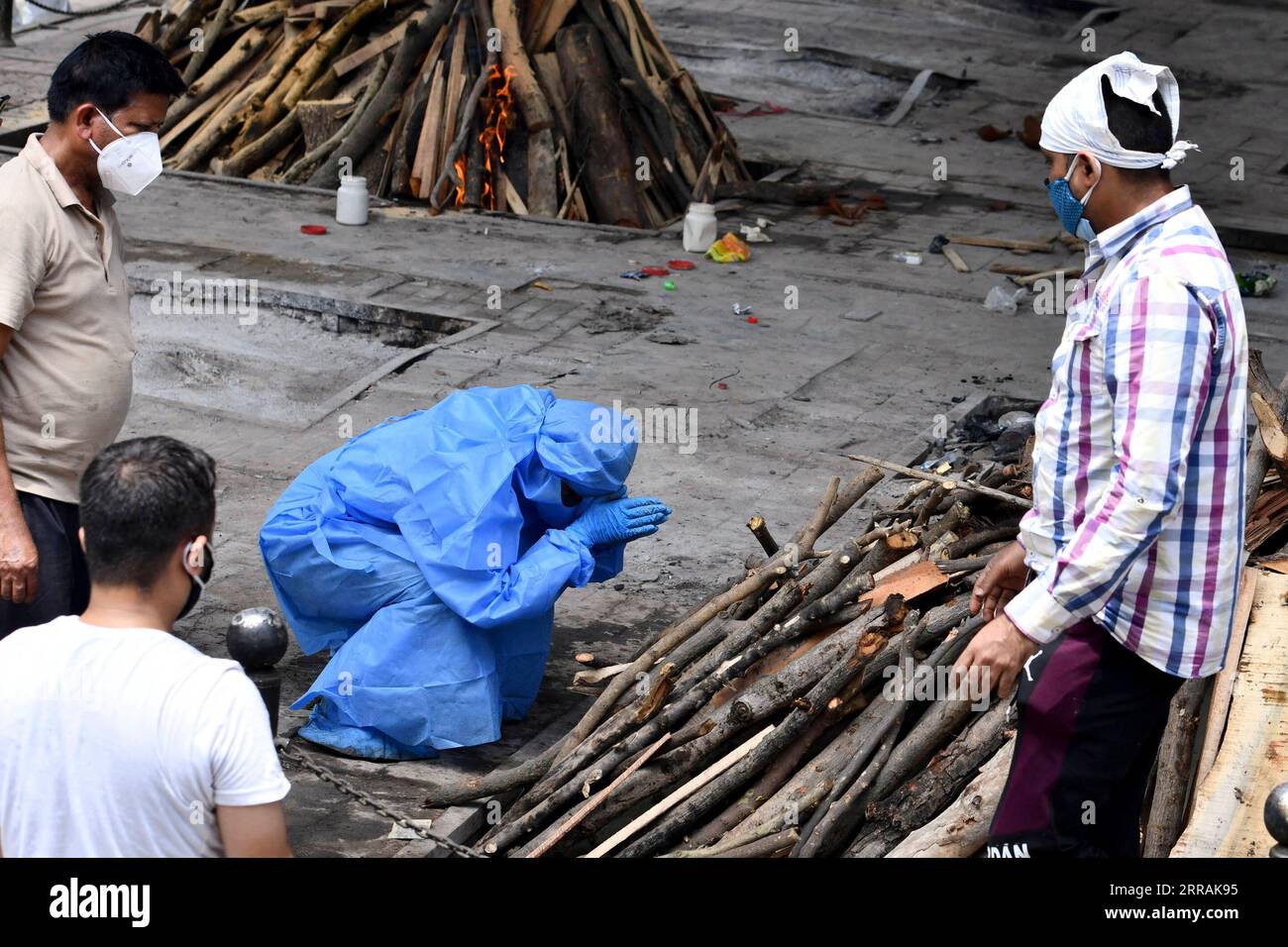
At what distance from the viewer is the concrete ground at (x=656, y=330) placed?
7742 mm

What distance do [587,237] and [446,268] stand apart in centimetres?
154

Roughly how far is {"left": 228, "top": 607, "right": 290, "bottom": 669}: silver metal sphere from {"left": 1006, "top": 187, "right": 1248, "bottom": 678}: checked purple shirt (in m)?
2.67

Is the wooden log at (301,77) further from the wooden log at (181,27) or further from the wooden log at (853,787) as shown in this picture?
the wooden log at (853,787)

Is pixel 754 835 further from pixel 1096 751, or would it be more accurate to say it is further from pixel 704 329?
pixel 704 329

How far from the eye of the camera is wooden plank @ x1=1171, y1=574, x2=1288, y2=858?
4.17 m

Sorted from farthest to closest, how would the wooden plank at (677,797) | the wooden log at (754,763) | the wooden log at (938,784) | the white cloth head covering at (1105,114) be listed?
the wooden plank at (677,797) < the wooden log at (754,763) < the wooden log at (938,784) < the white cloth head covering at (1105,114)

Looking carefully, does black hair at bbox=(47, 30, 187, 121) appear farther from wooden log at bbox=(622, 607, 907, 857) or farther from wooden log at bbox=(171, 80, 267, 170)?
wooden log at bbox=(171, 80, 267, 170)

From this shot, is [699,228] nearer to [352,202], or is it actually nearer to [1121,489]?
[352,202]

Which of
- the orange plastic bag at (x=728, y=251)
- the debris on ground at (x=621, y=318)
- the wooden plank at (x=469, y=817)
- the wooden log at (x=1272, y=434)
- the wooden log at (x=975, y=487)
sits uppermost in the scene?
the orange plastic bag at (x=728, y=251)

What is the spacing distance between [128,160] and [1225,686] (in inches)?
137

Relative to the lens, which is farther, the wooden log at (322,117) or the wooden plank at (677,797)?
the wooden log at (322,117)

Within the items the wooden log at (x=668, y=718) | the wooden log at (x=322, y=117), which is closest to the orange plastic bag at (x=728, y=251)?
the wooden log at (x=322, y=117)

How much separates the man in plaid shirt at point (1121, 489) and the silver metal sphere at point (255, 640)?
Result: 8.27 feet

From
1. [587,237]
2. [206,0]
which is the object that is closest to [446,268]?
[587,237]
